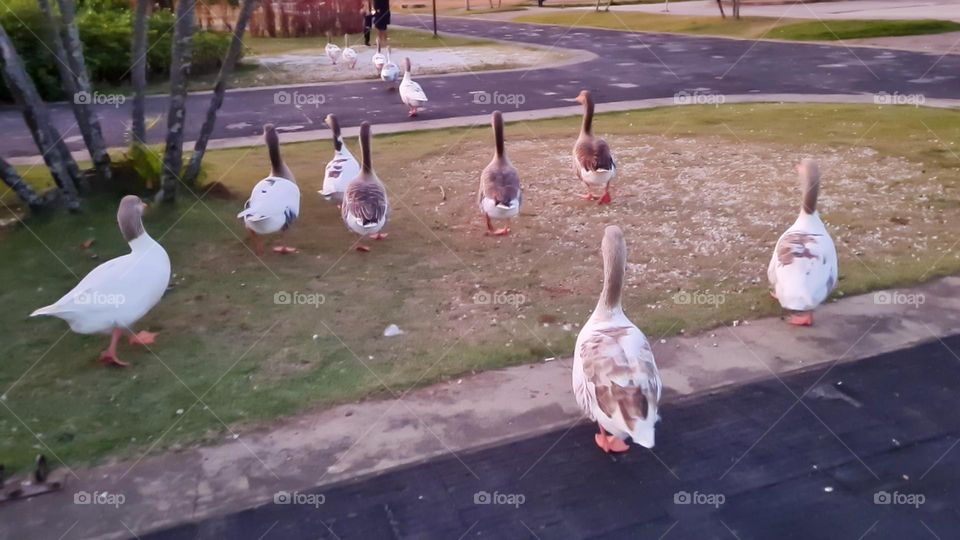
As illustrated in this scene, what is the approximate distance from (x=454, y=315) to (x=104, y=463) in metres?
3.11

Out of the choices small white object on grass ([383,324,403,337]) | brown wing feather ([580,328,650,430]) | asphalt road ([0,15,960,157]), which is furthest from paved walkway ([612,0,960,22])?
brown wing feather ([580,328,650,430])

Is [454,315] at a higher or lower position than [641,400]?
lower

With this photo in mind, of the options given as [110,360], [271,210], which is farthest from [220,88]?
[110,360]

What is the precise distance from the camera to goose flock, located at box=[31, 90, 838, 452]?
15.3 feet

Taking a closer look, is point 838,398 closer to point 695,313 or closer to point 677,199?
point 695,313

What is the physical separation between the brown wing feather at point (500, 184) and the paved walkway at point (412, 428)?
2755mm

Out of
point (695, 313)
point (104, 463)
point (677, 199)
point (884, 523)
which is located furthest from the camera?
point (677, 199)

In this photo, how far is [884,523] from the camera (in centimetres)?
425

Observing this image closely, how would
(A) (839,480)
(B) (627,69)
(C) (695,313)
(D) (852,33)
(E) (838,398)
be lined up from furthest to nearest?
1. (D) (852,33)
2. (B) (627,69)
3. (C) (695,313)
4. (E) (838,398)
5. (A) (839,480)

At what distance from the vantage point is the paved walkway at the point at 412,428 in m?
4.52

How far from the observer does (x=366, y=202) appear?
8125mm

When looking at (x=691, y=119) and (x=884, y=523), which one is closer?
(x=884, y=523)

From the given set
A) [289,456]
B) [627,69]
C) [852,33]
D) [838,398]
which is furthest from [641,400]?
[852,33]
